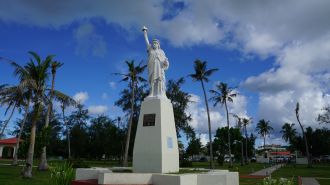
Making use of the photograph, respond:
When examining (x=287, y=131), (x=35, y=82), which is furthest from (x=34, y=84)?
(x=287, y=131)

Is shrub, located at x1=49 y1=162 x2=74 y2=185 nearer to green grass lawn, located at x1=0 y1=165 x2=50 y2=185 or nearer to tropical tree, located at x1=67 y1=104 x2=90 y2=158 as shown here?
green grass lawn, located at x1=0 y1=165 x2=50 y2=185

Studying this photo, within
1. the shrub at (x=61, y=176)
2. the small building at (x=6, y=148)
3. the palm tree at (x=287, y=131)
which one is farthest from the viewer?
the palm tree at (x=287, y=131)

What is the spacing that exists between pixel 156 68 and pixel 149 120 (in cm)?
230

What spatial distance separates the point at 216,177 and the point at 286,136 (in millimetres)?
86679

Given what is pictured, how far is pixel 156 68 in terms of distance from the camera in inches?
511

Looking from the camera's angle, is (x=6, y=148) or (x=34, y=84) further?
(x=6, y=148)

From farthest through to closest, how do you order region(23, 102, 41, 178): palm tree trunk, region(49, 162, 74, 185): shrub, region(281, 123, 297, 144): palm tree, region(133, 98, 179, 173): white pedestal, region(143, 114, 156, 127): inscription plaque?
region(281, 123, 297, 144): palm tree → region(23, 102, 41, 178): palm tree trunk → region(143, 114, 156, 127): inscription plaque → region(133, 98, 179, 173): white pedestal → region(49, 162, 74, 185): shrub

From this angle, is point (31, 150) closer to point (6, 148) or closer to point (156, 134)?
point (156, 134)

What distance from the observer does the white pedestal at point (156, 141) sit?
37.0ft

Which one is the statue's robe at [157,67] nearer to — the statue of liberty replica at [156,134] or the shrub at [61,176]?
the statue of liberty replica at [156,134]

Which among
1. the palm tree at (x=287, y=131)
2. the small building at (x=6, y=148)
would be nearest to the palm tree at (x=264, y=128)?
the palm tree at (x=287, y=131)

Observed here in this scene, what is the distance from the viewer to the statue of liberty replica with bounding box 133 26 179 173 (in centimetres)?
1131

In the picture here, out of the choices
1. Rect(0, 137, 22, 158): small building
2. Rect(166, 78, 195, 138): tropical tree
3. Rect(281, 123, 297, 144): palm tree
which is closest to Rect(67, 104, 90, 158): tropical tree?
Rect(0, 137, 22, 158): small building

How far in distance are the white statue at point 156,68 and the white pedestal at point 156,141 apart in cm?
61
